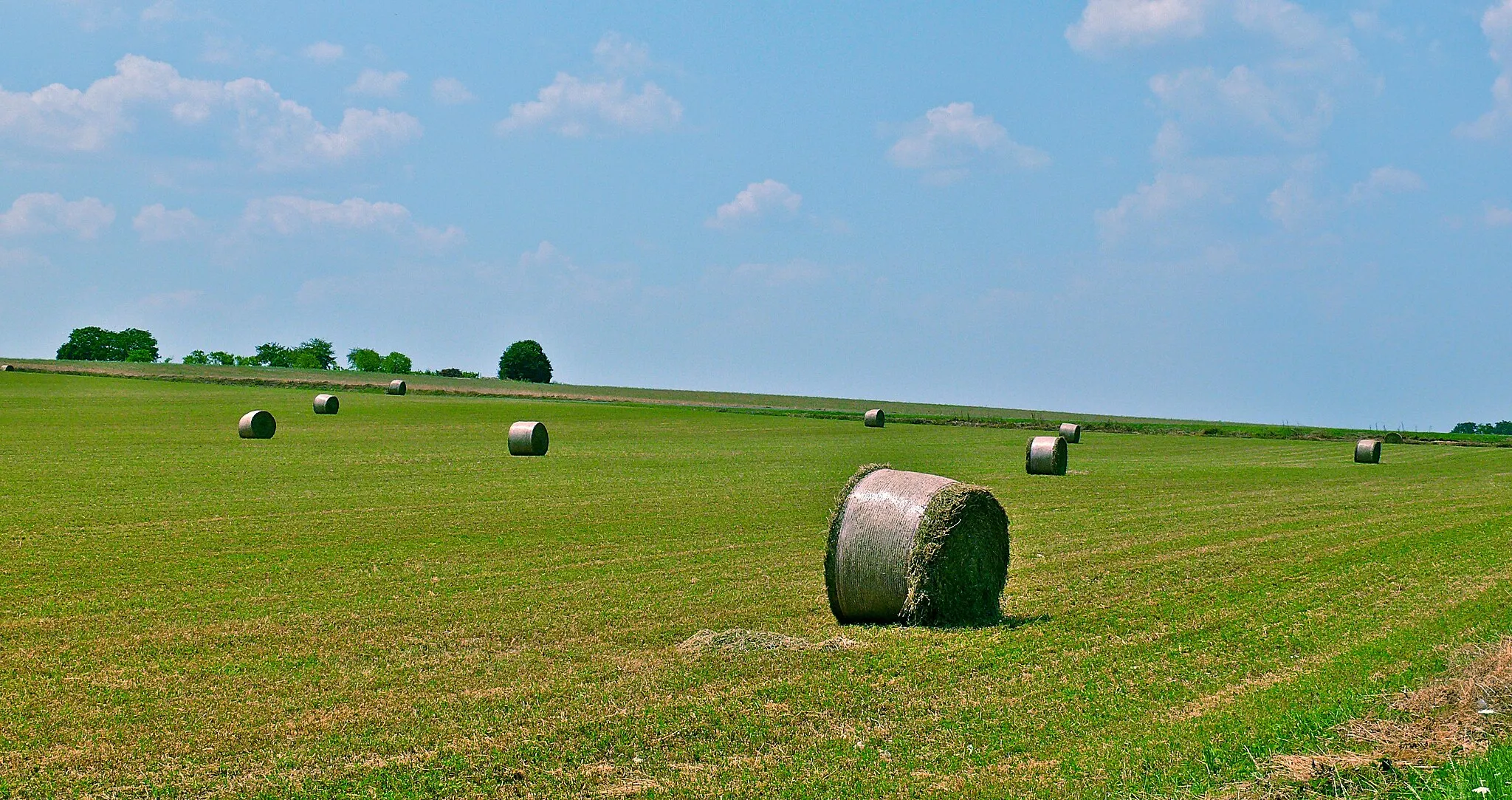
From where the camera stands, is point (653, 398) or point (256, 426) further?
point (653, 398)

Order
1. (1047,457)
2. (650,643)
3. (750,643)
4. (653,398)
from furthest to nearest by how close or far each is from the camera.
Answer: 1. (653,398)
2. (1047,457)
3. (650,643)
4. (750,643)

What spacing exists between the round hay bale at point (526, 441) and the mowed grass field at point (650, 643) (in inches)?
491

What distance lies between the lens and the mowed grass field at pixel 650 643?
739cm

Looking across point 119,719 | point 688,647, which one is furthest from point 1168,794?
point 119,719

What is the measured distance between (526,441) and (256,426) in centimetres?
991

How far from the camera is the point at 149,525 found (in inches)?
734

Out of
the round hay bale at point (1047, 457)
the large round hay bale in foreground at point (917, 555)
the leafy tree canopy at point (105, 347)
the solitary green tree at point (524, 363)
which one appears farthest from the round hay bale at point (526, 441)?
the leafy tree canopy at point (105, 347)

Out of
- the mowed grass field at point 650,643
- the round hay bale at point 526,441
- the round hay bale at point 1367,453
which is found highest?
the round hay bale at point 1367,453

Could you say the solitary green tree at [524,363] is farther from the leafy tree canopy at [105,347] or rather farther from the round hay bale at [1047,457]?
the round hay bale at [1047,457]

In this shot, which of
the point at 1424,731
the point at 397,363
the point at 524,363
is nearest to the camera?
the point at 1424,731

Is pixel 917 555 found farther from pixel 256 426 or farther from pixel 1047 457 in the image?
pixel 256 426

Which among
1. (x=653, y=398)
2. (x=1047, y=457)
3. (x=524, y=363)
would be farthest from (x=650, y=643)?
(x=524, y=363)

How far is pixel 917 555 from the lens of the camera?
11.7 metres

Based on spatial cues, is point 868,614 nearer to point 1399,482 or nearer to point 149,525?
point 149,525
